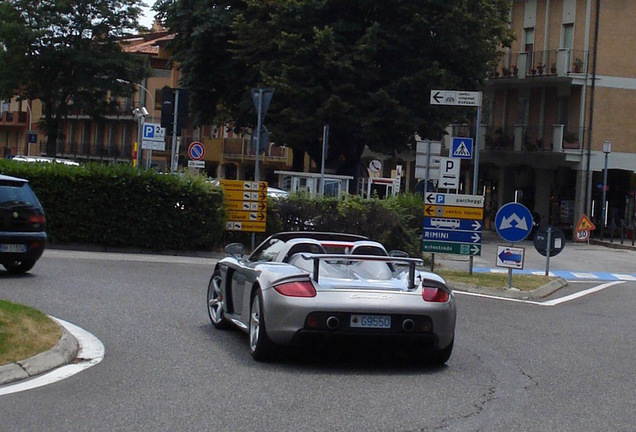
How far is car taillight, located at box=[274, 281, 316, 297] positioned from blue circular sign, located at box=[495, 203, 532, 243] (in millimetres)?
11061

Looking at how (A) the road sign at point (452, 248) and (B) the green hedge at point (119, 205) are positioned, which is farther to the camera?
(B) the green hedge at point (119, 205)

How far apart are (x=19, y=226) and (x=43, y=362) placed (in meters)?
7.52

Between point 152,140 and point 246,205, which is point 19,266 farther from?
point 152,140

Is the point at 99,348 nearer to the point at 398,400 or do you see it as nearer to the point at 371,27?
the point at 398,400

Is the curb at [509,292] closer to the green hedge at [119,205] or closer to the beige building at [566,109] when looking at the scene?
the green hedge at [119,205]

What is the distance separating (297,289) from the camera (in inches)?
380

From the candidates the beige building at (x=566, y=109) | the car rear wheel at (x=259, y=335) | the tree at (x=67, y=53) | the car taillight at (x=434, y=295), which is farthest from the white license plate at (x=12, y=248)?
the tree at (x=67, y=53)

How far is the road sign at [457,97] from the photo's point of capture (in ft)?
73.6

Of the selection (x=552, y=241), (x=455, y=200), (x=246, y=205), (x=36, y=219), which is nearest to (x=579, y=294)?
(x=552, y=241)

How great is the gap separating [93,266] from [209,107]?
28093mm

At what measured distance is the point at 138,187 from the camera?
24406mm

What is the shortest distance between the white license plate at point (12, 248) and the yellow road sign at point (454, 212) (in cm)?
884

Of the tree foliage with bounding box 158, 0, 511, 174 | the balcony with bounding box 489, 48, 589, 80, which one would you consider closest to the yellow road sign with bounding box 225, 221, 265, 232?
the tree foliage with bounding box 158, 0, 511, 174

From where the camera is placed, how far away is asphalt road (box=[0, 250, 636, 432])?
7.32m
